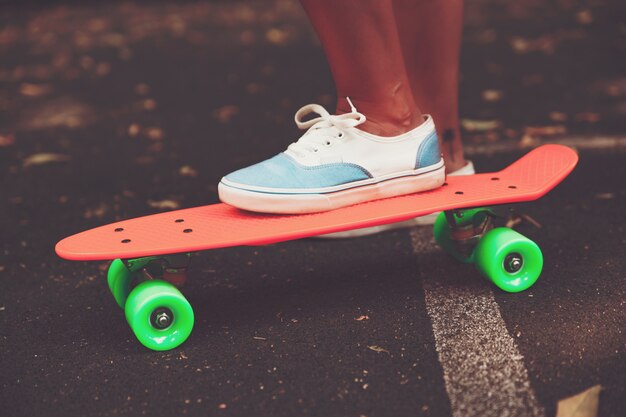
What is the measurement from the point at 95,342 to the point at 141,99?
3.19 m

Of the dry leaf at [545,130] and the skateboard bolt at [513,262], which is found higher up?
the skateboard bolt at [513,262]

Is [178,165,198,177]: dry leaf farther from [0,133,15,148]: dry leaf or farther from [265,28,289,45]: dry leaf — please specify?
[265,28,289,45]: dry leaf

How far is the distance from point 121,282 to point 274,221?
0.47 meters

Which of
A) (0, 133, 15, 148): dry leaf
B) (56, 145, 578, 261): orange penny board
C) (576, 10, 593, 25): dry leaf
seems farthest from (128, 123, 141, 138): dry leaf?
(576, 10, 593, 25): dry leaf

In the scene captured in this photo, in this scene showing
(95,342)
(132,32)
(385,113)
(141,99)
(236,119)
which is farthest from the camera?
(132,32)

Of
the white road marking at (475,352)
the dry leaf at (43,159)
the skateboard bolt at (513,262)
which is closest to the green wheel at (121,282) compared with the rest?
the white road marking at (475,352)

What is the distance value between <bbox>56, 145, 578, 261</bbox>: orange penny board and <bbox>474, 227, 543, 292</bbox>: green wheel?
11cm

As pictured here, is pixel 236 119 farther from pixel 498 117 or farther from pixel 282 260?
pixel 282 260

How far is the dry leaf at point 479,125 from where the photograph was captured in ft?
13.4

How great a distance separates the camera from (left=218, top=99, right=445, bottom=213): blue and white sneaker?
218cm

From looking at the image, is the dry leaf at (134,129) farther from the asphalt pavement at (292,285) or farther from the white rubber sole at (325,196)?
the white rubber sole at (325,196)

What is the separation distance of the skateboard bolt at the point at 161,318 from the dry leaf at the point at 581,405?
3.21 feet

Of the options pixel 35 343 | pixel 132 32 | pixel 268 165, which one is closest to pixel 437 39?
pixel 268 165

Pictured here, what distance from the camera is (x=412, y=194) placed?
2.36 meters
